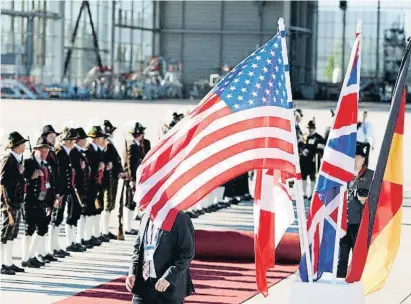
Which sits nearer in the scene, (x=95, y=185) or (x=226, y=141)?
(x=226, y=141)

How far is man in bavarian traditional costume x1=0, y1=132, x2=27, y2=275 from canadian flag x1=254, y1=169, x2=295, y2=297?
5.32 m

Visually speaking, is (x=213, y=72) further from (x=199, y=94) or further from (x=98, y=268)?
(x=98, y=268)

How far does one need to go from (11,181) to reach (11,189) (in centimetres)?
10

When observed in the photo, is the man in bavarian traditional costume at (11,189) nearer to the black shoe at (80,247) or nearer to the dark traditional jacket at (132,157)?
the black shoe at (80,247)

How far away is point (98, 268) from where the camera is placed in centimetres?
1495

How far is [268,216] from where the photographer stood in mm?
9203

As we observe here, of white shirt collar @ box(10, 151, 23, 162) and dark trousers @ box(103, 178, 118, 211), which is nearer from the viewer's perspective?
white shirt collar @ box(10, 151, 23, 162)

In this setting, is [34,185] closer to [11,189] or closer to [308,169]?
[11,189]

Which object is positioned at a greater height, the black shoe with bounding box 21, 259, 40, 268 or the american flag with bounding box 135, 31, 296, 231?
the american flag with bounding box 135, 31, 296, 231

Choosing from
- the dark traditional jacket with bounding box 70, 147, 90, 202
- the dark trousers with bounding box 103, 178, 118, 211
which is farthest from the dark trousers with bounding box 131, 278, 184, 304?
the dark trousers with bounding box 103, 178, 118, 211

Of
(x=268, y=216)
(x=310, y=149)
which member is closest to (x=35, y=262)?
(x=268, y=216)

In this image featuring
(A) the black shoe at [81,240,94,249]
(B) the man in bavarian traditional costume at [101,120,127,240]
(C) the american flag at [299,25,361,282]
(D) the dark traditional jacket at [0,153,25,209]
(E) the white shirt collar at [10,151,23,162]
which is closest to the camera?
(C) the american flag at [299,25,361,282]

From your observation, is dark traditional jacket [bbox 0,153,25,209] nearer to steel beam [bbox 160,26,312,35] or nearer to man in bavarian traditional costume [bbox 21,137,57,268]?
man in bavarian traditional costume [bbox 21,137,57,268]

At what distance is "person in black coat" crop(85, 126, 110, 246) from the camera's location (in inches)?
650
